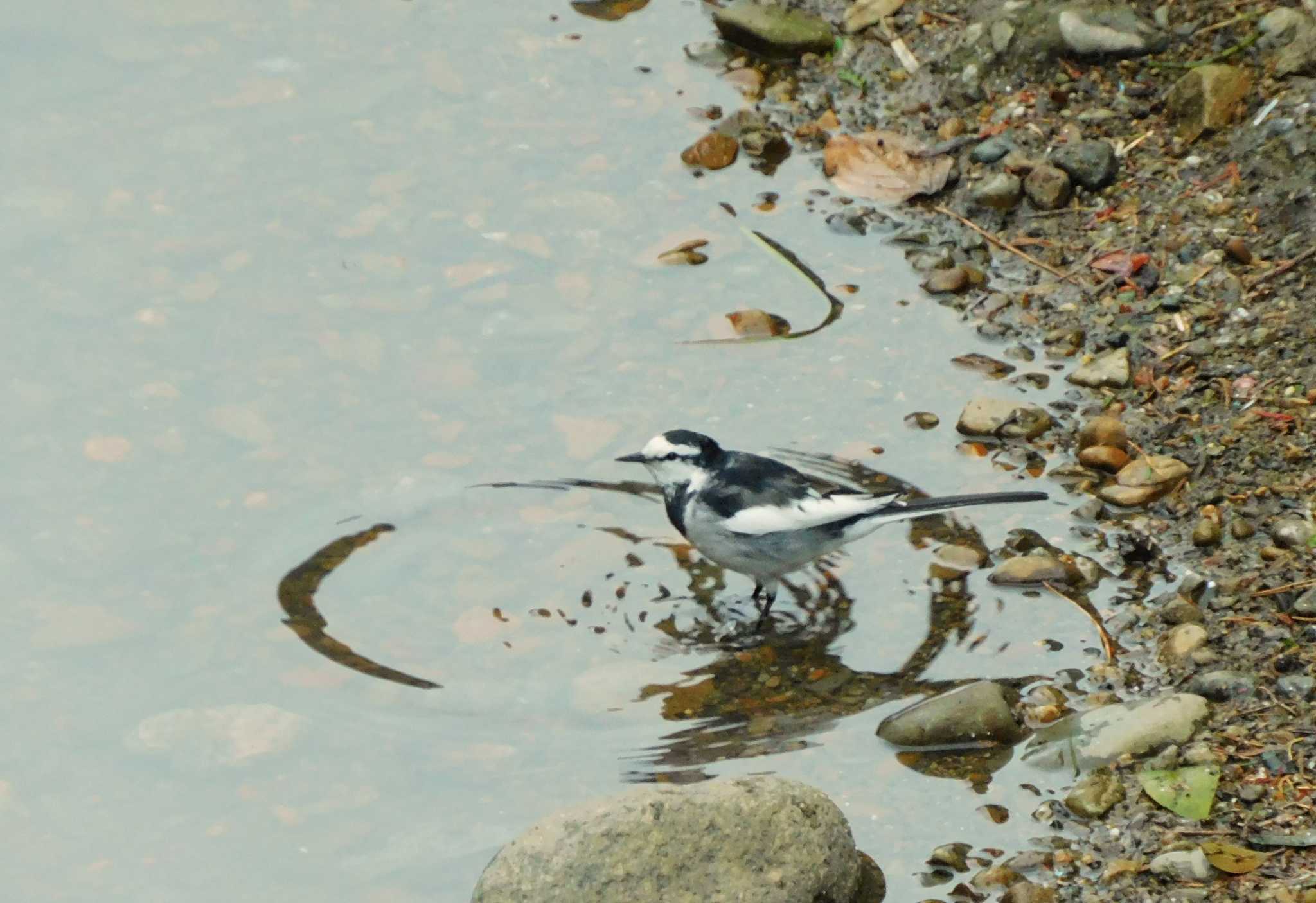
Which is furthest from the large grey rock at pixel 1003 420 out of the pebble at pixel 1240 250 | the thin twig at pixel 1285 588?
the thin twig at pixel 1285 588

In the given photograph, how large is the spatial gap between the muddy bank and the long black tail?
448 millimetres

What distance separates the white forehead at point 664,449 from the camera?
240 inches

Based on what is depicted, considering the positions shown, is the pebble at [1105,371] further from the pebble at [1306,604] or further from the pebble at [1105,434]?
the pebble at [1306,604]

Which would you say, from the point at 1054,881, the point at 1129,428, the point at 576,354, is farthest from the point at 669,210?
the point at 1054,881

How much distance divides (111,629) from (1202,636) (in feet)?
12.6

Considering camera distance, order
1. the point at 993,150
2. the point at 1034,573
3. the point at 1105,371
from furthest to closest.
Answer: the point at 993,150
the point at 1105,371
the point at 1034,573

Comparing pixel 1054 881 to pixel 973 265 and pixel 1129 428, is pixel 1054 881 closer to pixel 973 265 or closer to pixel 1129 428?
pixel 1129 428

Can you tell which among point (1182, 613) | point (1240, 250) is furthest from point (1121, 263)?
point (1182, 613)

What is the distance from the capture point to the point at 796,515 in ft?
19.2

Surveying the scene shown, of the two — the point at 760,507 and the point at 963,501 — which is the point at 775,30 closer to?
the point at 760,507

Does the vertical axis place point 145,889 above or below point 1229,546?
below

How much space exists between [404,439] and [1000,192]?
3047 millimetres

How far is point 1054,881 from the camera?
458cm

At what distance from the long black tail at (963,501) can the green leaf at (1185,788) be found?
1.25 meters
